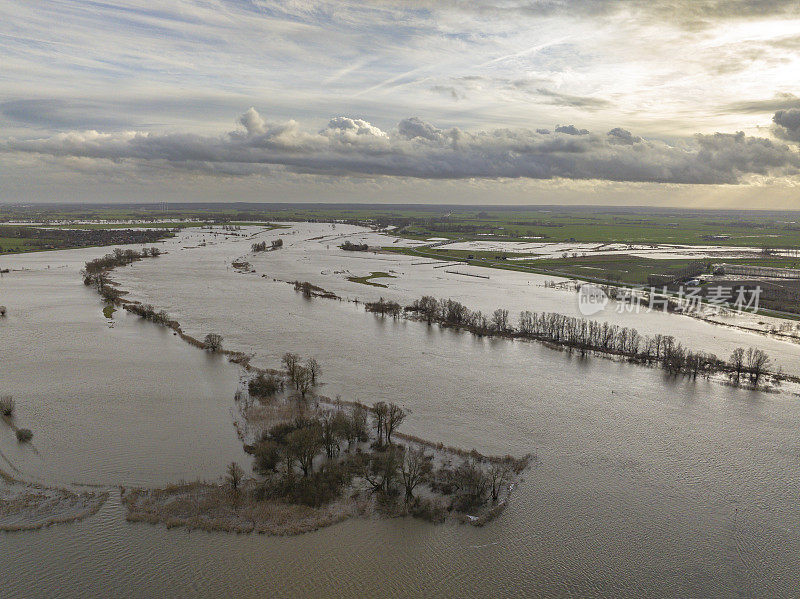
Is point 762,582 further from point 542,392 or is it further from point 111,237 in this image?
point 111,237

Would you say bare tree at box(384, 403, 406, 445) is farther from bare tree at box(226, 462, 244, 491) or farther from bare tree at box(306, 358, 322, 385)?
bare tree at box(306, 358, 322, 385)

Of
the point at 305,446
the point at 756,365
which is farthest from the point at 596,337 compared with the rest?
the point at 305,446

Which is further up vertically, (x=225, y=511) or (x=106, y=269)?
(x=106, y=269)

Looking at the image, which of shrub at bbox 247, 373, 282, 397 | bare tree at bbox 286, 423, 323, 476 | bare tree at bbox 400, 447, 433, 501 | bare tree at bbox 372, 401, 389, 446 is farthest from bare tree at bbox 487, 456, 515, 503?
shrub at bbox 247, 373, 282, 397

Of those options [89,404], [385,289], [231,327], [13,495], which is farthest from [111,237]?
[13,495]

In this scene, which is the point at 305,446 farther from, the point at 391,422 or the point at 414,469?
the point at 414,469

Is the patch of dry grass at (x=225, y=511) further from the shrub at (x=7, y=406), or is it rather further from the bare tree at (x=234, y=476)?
the shrub at (x=7, y=406)

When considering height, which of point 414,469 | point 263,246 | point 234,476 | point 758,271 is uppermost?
point 263,246
